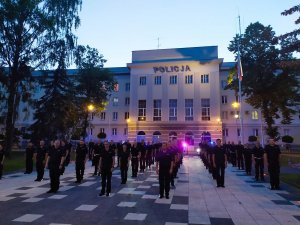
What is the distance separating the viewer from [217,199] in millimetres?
9539

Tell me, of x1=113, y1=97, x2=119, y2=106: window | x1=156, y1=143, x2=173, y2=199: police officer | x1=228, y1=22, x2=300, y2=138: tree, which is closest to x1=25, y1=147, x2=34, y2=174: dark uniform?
x1=156, y1=143, x2=173, y2=199: police officer

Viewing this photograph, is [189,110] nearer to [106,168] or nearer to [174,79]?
[174,79]

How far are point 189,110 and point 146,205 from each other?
36.9 meters

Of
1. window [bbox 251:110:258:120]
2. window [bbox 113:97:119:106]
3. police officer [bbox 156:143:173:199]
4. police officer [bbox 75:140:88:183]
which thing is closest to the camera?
police officer [bbox 156:143:173:199]

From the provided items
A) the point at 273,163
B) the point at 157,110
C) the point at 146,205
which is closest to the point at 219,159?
the point at 273,163

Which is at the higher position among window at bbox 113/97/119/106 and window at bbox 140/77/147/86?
window at bbox 140/77/147/86

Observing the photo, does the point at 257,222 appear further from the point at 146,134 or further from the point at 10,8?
the point at 146,134

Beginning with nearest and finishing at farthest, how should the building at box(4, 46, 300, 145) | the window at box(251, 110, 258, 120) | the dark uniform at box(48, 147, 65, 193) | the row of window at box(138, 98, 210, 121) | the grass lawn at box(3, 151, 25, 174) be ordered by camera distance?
1. the dark uniform at box(48, 147, 65, 193)
2. the grass lawn at box(3, 151, 25, 174)
3. the building at box(4, 46, 300, 145)
4. the row of window at box(138, 98, 210, 121)
5. the window at box(251, 110, 258, 120)

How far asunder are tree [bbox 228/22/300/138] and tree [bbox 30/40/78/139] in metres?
19.4

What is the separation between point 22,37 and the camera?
81.9 ft

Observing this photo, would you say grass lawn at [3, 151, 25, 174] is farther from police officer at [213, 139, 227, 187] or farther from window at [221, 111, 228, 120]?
window at [221, 111, 228, 120]

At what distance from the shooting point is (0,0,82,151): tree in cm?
2384

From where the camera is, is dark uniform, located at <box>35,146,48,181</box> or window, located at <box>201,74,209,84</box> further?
window, located at <box>201,74,209,84</box>

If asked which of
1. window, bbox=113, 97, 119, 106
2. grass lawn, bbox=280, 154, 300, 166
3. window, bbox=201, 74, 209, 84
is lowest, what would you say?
grass lawn, bbox=280, 154, 300, 166
